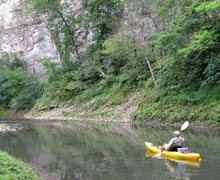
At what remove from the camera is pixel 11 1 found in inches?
1893

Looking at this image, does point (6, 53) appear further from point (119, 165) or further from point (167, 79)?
point (119, 165)

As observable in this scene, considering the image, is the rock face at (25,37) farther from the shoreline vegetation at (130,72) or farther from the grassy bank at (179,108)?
the grassy bank at (179,108)

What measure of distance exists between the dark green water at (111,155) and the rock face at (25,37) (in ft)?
94.4

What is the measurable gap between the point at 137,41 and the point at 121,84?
4.20 meters

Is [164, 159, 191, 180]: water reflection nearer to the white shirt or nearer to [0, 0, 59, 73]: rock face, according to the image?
the white shirt

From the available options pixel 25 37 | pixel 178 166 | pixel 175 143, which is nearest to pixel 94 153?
pixel 175 143

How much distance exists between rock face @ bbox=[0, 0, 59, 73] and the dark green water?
1133 inches

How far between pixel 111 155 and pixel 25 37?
1548 inches

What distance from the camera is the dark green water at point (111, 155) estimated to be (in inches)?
287

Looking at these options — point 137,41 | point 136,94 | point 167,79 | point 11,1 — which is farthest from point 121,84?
point 11,1

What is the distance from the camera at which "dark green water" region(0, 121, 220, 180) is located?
287 inches

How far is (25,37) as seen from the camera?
4469 cm

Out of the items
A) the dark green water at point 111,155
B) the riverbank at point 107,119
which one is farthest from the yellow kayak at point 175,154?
the riverbank at point 107,119

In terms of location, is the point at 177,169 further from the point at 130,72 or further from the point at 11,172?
the point at 130,72
